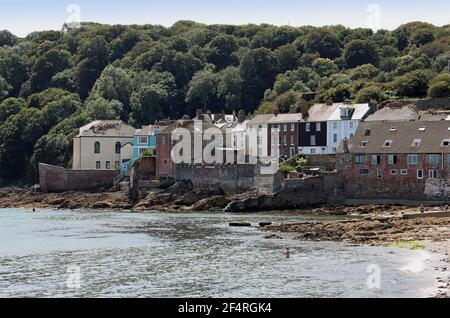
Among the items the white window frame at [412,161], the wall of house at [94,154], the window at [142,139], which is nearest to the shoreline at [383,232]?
the white window frame at [412,161]

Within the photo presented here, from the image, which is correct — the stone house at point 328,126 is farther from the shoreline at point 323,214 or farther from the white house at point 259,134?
the shoreline at point 323,214

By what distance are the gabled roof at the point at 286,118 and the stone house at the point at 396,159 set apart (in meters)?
15.5

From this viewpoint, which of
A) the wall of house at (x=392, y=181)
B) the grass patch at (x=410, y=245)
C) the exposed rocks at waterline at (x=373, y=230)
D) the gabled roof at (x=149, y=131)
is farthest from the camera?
the gabled roof at (x=149, y=131)

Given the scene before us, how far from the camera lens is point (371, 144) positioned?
78562 millimetres

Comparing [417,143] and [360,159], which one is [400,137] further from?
[360,159]

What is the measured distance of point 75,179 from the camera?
101 m

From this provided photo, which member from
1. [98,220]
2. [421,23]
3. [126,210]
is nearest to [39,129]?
[126,210]

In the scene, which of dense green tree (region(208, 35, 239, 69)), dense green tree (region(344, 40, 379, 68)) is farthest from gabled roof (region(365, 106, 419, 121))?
dense green tree (region(208, 35, 239, 69))

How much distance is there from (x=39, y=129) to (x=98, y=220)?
58537 mm

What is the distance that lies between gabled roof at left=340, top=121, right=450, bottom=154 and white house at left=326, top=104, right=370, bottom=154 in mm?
9583

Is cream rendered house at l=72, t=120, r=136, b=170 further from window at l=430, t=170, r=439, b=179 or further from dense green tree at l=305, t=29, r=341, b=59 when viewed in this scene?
dense green tree at l=305, t=29, r=341, b=59

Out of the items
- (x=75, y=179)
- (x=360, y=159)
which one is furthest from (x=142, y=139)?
(x=360, y=159)

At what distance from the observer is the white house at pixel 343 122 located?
9025 centimetres
